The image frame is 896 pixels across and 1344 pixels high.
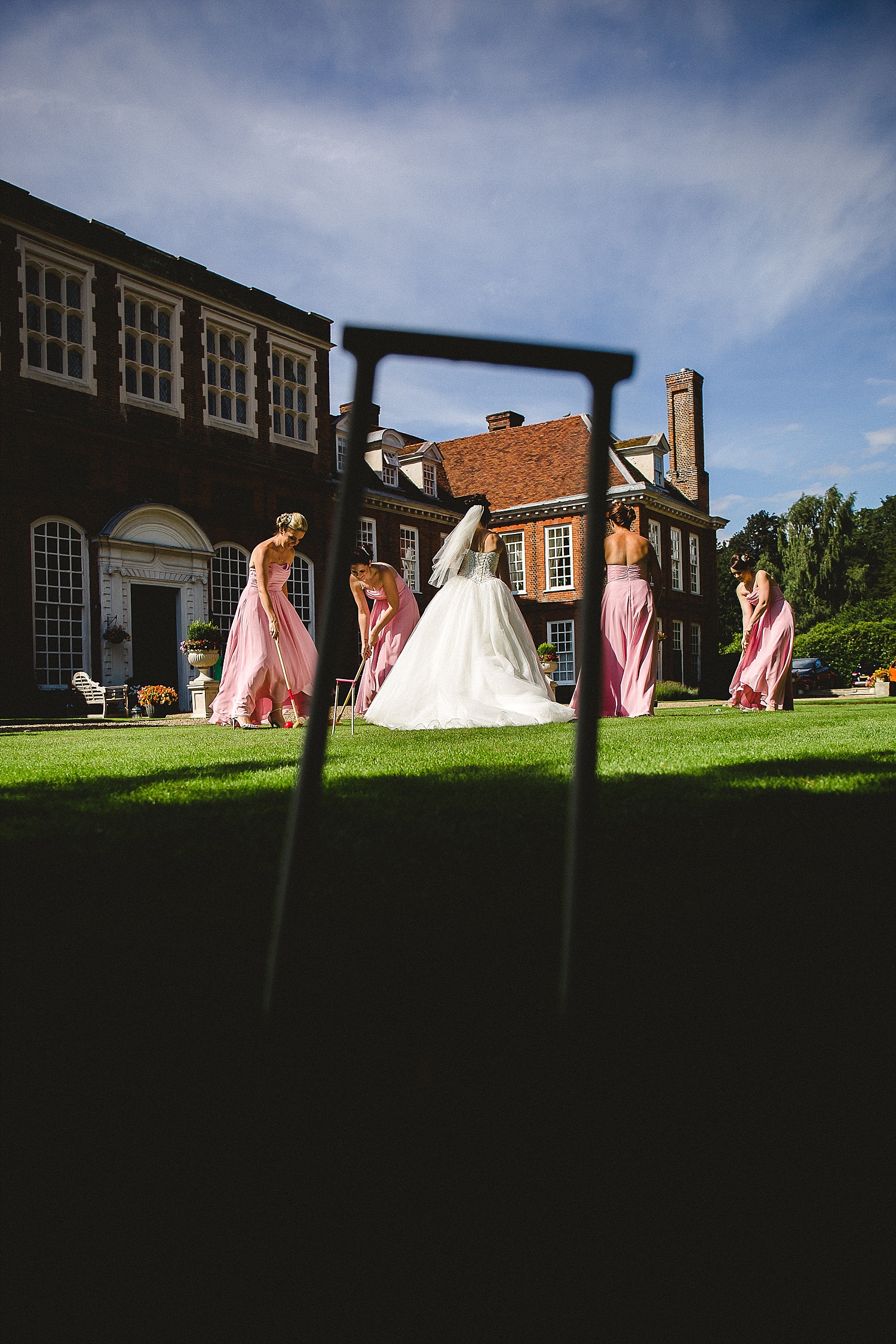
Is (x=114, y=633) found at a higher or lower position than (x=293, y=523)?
lower

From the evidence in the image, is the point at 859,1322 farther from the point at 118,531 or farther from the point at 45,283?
the point at 45,283

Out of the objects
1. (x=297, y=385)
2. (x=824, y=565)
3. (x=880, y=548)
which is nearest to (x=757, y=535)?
(x=880, y=548)

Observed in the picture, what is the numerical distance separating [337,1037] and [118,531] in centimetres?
1999

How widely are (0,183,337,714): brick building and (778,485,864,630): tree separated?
1230 inches

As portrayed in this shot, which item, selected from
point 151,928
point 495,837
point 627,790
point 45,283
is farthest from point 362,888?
point 45,283

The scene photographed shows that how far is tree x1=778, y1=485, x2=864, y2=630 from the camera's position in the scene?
150 feet

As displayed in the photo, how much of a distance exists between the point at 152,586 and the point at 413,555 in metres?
12.0

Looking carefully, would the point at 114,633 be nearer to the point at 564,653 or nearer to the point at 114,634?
the point at 114,634

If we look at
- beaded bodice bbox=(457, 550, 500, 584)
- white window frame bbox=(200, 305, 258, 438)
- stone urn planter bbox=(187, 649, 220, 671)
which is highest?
white window frame bbox=(200, 305, 258, 438)

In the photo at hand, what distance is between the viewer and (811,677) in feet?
94.1

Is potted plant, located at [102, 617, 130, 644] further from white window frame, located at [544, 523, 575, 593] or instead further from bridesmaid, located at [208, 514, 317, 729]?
white window frame, located at [544, 523, 575, 593]

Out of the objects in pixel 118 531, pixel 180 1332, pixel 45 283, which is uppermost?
pixel 45 283

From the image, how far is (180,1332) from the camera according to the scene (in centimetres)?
80

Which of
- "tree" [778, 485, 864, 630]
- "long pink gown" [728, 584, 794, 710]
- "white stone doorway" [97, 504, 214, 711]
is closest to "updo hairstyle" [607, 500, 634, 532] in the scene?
"long pink gown" [728, 584, 794, 710]
